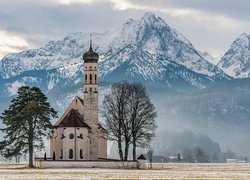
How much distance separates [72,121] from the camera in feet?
475

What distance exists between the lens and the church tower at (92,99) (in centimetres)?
14788

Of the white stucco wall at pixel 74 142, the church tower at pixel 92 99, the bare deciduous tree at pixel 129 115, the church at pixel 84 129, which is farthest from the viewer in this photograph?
the church tower at pixel 92 99

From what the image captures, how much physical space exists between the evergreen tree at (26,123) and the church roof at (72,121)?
8279mm

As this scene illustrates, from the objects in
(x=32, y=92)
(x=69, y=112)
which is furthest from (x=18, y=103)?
(x=69, y=112)

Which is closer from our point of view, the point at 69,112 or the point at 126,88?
the point at 126,88

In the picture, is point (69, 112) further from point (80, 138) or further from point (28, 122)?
point (28, 122)

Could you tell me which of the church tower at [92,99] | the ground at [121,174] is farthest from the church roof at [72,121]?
the ground at [121,174]

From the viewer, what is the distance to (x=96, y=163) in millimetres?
129125

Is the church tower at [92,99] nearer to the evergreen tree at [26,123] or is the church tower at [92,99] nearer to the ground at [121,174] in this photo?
the evergreen tree at [26,123]

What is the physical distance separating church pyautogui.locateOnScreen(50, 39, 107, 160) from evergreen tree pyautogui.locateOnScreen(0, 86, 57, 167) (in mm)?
8720

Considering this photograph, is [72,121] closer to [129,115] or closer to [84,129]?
[84,129]

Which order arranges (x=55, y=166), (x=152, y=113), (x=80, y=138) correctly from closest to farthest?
1. (x=55, y=166)
2. (x=152, y=113)
3. (x=80, y=138)

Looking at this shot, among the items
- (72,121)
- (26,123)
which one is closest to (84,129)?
(72,121)

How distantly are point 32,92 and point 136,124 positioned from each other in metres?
18.8
